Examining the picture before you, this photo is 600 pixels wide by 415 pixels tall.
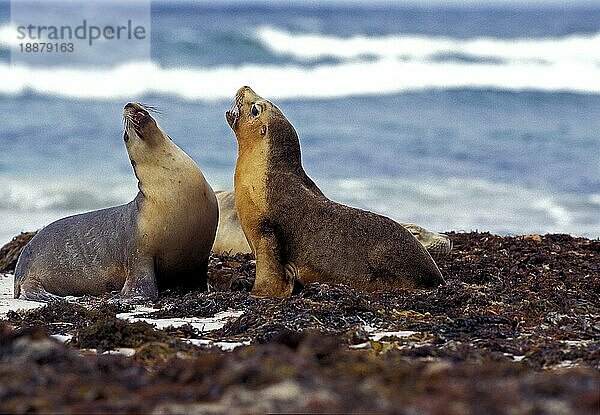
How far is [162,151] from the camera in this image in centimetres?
784

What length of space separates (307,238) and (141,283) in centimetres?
124

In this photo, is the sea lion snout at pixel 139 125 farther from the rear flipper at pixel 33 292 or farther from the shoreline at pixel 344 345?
the rear flipper at pixel 33 292

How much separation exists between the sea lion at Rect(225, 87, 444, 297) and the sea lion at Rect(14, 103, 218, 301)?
1.48 ft

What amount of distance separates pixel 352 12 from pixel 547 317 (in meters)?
41.5

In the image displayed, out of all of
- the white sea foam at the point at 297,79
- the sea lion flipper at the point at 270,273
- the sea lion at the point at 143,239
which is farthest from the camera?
the white sea foam at the point at 297,79

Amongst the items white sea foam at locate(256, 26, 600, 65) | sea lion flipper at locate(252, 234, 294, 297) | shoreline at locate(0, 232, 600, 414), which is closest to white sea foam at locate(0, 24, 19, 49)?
white sea foam at locate(256, 26, 600, 65)

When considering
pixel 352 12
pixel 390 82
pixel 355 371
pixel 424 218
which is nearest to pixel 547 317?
pixel 355 371

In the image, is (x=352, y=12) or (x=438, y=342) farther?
(x=352, y=12)

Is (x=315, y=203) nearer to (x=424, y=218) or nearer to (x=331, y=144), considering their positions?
(x=424, y=218)

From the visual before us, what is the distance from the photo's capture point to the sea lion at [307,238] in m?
7.05

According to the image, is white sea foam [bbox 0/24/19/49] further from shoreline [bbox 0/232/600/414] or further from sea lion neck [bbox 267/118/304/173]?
sea lion neck [bbox 267/118/304/173]

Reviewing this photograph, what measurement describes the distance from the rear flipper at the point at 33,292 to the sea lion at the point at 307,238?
155 centimetres
